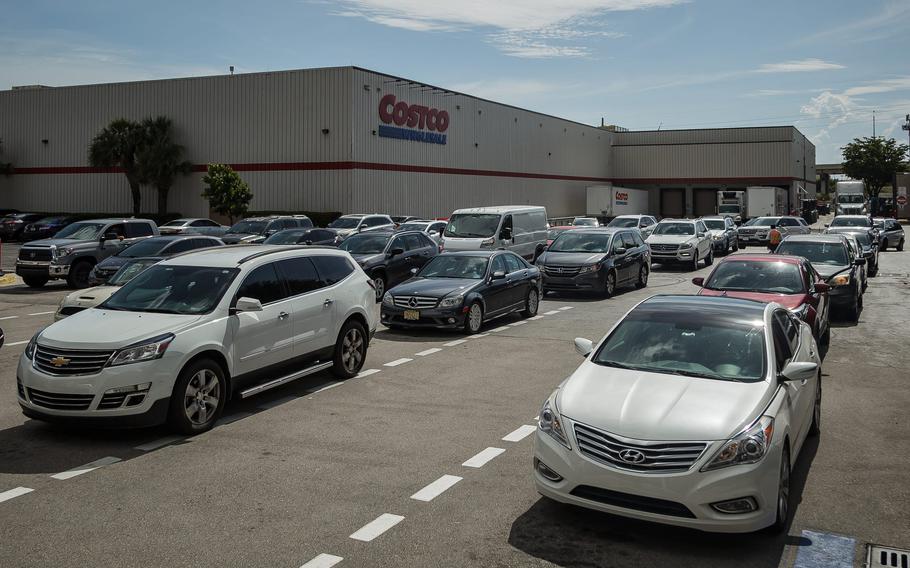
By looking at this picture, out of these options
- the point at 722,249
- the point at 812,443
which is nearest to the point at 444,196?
the point at 722,249

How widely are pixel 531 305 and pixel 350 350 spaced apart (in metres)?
6.90

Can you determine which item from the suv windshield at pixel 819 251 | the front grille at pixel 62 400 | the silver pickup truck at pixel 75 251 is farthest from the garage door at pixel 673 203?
the front grille at pixel 62 400

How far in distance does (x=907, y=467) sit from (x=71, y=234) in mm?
21808

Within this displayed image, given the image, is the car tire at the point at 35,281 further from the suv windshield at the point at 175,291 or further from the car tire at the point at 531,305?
the suv windshield at the point at 175,291

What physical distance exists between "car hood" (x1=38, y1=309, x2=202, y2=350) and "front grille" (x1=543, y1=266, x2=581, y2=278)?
43.0 feet

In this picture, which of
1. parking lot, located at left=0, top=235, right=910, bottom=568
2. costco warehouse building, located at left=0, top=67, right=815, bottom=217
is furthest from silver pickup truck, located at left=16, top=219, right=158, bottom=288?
costco warehouse building, located at left=0, top=67, right=815, bottom=217

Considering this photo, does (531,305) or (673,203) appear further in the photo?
(673,203)

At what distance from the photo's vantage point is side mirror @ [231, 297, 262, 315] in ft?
28.9

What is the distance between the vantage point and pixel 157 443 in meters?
8.09

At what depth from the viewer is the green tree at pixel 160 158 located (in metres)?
46.2

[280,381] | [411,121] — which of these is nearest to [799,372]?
[280,381]

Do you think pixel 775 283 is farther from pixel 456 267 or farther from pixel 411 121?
pixel 411 121

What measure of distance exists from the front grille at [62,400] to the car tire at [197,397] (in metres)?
0.77

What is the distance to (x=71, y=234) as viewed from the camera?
23062 millimetres
